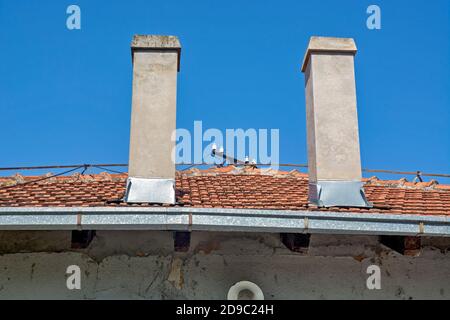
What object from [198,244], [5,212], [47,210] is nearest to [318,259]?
[198,244]

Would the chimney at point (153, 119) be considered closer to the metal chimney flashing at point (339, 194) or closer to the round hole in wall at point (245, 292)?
the round hole in wall at point (245, 292)

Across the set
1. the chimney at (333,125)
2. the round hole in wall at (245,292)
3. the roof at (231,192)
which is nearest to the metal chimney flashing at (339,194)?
the chimney at (333,125)

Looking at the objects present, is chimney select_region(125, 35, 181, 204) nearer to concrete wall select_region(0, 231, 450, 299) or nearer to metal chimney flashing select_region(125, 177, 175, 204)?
metal chimney flashing select_region(125, 177, 175, 204)

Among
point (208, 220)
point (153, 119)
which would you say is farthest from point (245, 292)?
point (153, 119)

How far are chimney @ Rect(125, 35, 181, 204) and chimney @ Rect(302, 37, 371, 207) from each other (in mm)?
1480

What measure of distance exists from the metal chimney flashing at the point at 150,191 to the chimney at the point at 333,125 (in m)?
1.47

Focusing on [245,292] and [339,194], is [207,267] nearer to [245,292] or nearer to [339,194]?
[245,292]

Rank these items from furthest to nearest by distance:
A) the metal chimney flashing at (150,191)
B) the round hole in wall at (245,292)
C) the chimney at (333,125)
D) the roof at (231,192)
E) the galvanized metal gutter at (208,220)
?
the chimney at (333,125) → the roof at (231,192) → the metal chimney flashing at (150,191) → the round hole in wall at (245,292) → the galvanized metal gutter at (208,220)

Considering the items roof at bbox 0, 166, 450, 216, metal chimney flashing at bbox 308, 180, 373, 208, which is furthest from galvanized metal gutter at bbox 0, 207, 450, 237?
metal chimney flashing at bbox 308, 180, 373, 208

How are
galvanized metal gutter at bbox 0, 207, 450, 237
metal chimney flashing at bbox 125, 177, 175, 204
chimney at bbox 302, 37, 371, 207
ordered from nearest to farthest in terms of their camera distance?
galvanized metal gutter at bbox 0, 207, 450, 237 < metal chimney flashing at bbox 125, 177, 175, 204 < chimney at bbox 302, 37, 371, 207

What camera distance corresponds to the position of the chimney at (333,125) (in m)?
5.39

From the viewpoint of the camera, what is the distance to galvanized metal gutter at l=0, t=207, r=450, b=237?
14.6 feet
